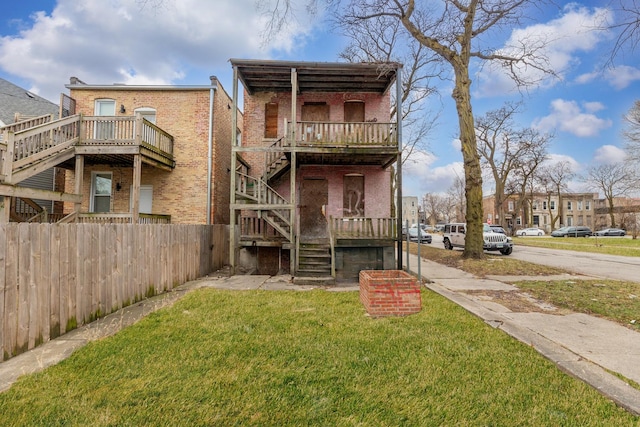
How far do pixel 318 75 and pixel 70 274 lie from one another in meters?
9.88

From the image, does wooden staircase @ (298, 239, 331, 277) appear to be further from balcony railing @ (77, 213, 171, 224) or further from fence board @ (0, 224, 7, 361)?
fence board @ (0, 224, 7, 361)

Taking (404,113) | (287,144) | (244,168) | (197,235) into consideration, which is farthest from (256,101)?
(404,113)

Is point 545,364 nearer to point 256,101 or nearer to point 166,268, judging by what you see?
point 166,268

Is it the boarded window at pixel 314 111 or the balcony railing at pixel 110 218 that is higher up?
the boarded window at pixel 314 111

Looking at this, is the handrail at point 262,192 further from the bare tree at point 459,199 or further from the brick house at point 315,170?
the bare tree at point 459,199

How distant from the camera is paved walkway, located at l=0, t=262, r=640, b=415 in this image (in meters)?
3.11

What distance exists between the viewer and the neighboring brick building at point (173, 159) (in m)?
12.8

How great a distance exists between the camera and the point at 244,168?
12.7m

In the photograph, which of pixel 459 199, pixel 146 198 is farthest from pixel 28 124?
pixel 459 199

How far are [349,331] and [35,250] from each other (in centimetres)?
443

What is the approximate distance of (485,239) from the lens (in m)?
17.2

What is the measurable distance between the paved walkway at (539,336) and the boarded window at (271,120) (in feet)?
24.6

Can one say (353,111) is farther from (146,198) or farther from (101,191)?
(101,191)

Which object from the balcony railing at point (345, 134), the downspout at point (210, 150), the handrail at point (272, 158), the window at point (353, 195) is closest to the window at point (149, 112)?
the downspout at point (210, 150)
